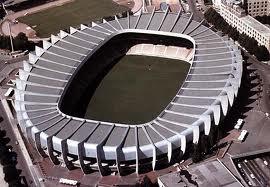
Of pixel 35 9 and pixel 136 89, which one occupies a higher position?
pixel 35 9

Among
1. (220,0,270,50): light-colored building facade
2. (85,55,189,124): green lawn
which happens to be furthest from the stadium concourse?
(220,0,270,50): light-colored building facade

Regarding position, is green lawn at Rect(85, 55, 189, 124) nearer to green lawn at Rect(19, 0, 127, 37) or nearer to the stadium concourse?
the stadium concourse

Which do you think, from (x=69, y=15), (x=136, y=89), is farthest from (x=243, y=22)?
(x=69, y=15)

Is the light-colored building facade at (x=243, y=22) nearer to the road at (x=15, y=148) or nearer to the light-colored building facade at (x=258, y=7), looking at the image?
the light-colored building facade at (x=258, y=7)

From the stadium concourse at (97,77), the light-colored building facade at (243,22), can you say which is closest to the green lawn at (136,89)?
the stadium concourse at (97,77)

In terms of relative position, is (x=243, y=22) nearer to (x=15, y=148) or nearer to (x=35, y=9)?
(x=15, y=148)

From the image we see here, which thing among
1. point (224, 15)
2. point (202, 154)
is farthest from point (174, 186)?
point (224, 15)
